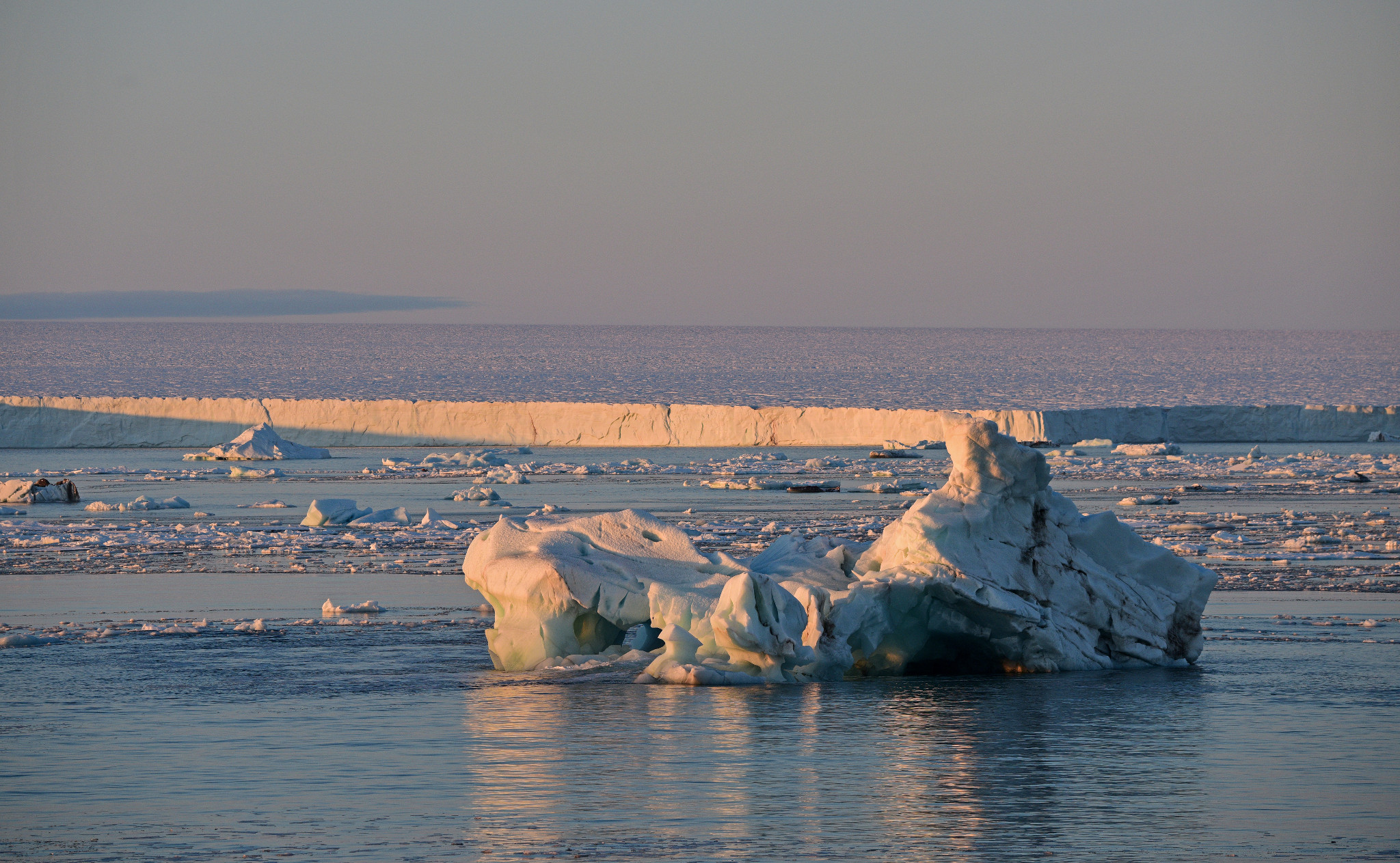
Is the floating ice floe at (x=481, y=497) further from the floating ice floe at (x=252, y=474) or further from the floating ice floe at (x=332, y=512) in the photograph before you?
the floating ice floe at (x=252, y=474)

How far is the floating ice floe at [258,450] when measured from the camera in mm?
38250

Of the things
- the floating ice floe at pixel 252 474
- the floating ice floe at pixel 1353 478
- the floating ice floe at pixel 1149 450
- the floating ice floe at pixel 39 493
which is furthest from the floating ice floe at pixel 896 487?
the floating ice floe at pixel 39 493

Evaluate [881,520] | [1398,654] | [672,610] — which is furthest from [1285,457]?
[672,610]

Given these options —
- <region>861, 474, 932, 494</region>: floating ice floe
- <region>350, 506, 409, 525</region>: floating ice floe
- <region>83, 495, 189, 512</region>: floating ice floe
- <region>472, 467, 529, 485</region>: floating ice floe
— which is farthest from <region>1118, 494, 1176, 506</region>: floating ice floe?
<region>83, 495, 189, 512</region>: floating ice floe

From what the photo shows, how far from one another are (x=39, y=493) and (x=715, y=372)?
90.5m

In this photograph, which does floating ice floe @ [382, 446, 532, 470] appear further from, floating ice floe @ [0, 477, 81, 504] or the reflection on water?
the reflection on water

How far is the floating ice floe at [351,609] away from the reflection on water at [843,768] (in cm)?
361

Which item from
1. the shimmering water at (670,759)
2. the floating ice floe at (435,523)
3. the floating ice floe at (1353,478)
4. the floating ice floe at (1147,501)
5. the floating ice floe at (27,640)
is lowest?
the shimmering water at (670,759)

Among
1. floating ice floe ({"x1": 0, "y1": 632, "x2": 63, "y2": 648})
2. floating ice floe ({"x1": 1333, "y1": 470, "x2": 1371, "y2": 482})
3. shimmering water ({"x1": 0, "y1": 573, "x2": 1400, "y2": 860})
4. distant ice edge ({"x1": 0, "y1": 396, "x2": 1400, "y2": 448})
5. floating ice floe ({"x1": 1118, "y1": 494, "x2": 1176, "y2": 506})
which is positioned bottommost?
shimmering water ({"x1": 0, "y1": 573, "x2": 1400, "y2": 860})

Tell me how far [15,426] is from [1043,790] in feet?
133

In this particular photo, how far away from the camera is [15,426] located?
1711 inches

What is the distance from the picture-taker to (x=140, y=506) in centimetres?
2466

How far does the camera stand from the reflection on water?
696 cm

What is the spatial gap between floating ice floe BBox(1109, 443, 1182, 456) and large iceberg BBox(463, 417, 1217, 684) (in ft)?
86.8
